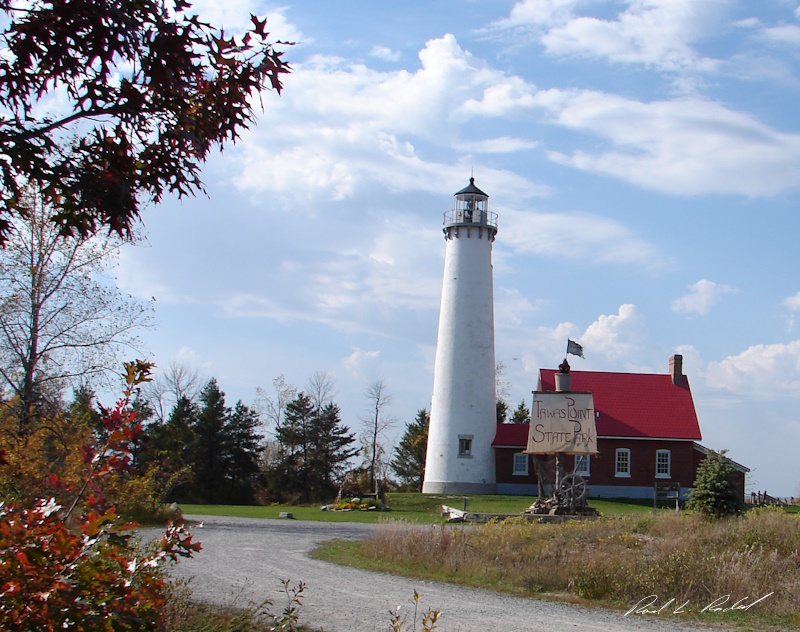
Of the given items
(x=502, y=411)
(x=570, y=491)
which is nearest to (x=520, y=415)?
(x=502, y=411)

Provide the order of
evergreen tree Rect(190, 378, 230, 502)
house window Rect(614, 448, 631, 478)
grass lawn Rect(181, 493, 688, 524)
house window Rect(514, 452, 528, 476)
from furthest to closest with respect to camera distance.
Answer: evergreen tree Rect(190, 378, 230, 502) → house window Rect(514, 452, 528, 476) → house window Rect(614, 448, 631, 478) → grass lawn Rect(181, 493, 688, 524)

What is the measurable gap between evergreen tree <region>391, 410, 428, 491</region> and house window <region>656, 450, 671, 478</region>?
1986cm

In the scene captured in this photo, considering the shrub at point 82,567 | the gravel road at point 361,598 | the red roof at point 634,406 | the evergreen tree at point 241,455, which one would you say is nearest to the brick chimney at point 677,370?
the red roof at point 634,406

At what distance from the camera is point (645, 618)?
12.4 m

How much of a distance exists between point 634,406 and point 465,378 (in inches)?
386

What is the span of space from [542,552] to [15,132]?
1300 cm

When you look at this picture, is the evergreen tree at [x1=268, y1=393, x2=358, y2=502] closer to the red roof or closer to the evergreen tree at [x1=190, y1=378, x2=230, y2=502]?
the evergreen tree at [x1=190, y1=378, x2=230, y2=502]

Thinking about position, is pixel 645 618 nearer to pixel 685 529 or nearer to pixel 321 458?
pixel 685 529

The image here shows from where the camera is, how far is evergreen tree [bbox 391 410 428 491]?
204ft

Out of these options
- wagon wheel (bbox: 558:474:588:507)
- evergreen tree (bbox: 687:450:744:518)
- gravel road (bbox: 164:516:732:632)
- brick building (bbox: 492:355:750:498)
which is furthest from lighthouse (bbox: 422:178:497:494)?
gravel road (bbox: 164:516:732:632)

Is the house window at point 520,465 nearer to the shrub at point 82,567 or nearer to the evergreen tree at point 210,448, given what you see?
the evergreen tree at point 210,448

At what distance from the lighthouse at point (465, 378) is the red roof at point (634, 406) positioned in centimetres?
170

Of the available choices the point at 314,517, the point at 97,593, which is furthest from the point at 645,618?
the point at 314,517

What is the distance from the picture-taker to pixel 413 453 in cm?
6309
